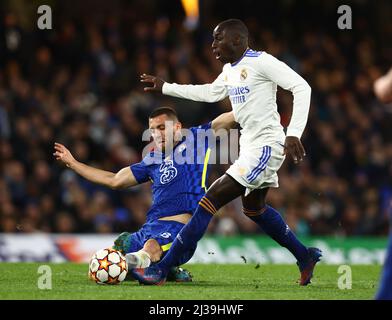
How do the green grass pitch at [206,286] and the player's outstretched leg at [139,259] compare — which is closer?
the green grass pitch at [206,286]

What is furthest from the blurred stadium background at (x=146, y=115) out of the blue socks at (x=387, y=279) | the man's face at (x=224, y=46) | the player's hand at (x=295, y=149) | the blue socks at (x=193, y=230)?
the blue socks at (x=387, y=279)

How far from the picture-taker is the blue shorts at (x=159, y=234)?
856cm

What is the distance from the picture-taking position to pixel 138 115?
53.2 ft

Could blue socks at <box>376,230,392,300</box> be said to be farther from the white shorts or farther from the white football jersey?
the white football jersey

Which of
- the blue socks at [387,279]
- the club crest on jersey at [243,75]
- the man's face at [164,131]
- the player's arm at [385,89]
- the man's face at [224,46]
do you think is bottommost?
the blue socks at [387,279]

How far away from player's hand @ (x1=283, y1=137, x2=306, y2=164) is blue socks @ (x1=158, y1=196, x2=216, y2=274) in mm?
888

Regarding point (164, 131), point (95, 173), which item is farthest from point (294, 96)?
point (95, 173)

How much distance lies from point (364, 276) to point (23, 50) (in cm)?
848

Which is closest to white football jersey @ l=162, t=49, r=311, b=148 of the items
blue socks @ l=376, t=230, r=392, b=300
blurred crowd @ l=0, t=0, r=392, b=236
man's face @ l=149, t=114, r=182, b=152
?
man's face @ l=149, t=114, r=182, b=152

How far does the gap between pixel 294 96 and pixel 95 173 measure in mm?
2105

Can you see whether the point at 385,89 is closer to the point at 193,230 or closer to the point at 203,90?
the point at 193,230

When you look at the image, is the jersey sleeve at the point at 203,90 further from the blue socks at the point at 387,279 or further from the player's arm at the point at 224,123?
the blue socks at the point at 387,279

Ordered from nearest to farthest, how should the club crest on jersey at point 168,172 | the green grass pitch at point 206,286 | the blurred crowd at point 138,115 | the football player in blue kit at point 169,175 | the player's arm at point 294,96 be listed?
the green grass pitch at point 206,286 < the player's arm at point 294,96 < the football player in blue kit at point 169,175 < the club crest on jersey at point 168,172 < the blurred crowd at point 138,115

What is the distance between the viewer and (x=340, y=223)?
1551cm
